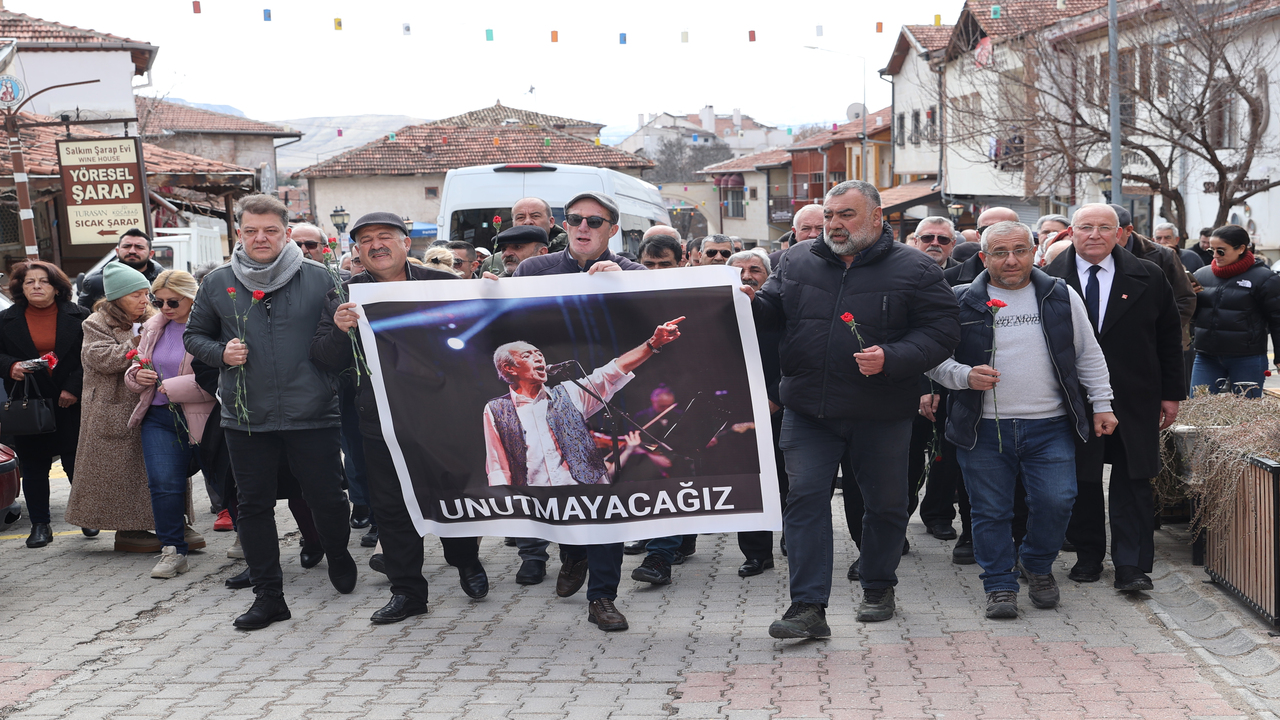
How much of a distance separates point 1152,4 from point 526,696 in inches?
842

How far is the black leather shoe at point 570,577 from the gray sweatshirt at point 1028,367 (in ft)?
6.92

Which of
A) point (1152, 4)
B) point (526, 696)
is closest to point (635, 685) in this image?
point (526, 696)

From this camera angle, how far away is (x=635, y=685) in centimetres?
480

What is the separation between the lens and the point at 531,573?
21.4ft

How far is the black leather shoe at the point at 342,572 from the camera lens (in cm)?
630

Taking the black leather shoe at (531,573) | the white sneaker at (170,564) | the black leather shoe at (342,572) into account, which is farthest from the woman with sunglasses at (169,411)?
the black leather shoe at (531,573)

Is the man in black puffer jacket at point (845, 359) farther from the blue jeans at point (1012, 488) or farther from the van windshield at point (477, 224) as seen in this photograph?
the van windshield at point (477, 224)

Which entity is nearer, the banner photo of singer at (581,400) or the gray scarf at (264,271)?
the banner photo of singer at (581,400)

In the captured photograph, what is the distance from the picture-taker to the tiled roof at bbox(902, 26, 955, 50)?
39.9 meters

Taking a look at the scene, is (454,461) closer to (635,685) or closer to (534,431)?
(534,431)

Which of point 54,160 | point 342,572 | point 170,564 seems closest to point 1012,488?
point 342,572

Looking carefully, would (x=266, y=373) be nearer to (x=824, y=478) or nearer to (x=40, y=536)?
(x=824, y=478)

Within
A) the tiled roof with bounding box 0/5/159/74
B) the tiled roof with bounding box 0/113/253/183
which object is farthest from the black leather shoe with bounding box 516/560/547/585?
the tiled roof with bounding box 0/5/159/74

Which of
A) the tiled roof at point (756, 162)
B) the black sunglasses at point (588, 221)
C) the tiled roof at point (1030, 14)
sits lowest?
the black sunglasses at point (588, 221)
